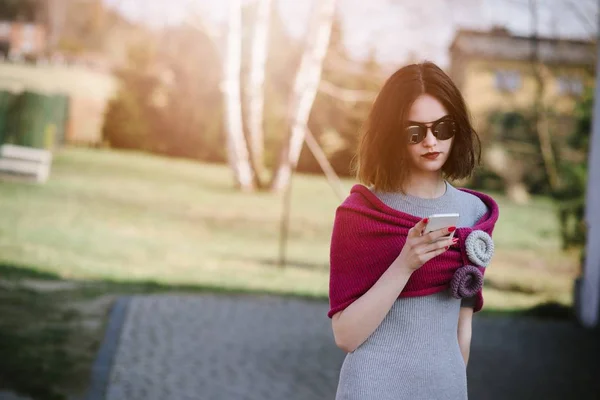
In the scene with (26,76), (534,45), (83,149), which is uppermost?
(534,45)

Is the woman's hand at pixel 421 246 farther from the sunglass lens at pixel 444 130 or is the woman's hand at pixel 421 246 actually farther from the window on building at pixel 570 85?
the window on building at pixel 570 85

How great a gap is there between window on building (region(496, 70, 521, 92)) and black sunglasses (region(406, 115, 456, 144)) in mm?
10811

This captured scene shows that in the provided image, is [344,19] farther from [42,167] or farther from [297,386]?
[297,386]

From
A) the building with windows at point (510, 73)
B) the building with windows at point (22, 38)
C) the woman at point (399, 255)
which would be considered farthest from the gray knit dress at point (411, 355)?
the building with windows at point (510, 73)

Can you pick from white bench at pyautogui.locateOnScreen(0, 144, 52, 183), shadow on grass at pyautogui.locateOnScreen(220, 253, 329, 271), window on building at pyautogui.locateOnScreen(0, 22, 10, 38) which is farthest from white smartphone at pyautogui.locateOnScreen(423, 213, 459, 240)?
window on building at pyautogui.locateOnScreen(0, 22, 10, 38)

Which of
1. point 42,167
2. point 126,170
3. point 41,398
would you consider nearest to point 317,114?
point 126,170

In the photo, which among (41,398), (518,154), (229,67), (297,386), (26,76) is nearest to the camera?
(41,398)

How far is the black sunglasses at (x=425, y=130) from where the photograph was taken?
2002 millimetres

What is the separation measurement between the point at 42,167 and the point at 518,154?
6988 mm

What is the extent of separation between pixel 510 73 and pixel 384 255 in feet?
36.1

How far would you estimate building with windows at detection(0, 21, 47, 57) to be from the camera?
1079cm

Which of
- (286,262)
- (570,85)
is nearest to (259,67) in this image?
(286,262)

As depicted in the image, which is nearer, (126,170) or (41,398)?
(41,398)

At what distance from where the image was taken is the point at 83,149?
447 inches
